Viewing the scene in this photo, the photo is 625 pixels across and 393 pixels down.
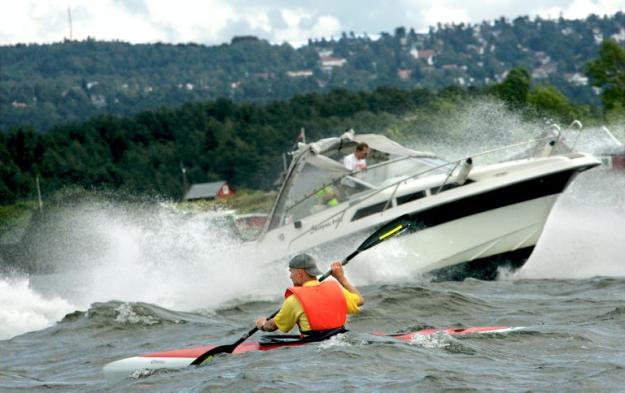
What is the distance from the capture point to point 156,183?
97.0 m

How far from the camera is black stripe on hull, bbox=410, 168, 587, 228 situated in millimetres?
19406

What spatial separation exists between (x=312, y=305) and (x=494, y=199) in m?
7.38

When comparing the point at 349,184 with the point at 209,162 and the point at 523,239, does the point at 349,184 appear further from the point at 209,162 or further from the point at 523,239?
the point at 209,162

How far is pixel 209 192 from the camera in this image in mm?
90000

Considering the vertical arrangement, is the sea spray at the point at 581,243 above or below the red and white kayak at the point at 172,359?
above

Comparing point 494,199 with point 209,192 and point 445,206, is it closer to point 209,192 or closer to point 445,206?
point 445,206

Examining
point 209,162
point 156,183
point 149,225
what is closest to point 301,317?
point 149,225

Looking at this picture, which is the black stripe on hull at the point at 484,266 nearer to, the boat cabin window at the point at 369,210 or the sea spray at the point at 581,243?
the sea spray at the point at 581,243

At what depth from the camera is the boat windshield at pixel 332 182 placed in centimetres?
2028

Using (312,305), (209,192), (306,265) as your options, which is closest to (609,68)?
(209,192)

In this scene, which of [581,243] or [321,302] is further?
[581,243]

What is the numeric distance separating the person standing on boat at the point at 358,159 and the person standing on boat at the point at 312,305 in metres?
8.07

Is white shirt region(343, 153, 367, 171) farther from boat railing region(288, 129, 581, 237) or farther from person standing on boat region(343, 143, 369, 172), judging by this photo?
boat railing region(288, 129, 581, 237)

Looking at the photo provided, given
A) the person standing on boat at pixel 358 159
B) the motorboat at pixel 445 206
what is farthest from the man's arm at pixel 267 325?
the person standing on boat at pixel 358 159
